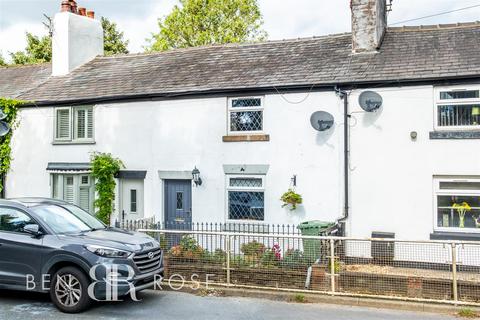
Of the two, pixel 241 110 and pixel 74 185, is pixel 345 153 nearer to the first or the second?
pixel 241 110

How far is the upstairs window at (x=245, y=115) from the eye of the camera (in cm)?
1303

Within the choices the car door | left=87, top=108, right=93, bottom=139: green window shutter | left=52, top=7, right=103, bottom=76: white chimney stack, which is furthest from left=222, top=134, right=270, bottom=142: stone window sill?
left=52, top=7, right=103, bottom=76: white chimney stack

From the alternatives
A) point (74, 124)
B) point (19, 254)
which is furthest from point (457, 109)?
point (74, 124)

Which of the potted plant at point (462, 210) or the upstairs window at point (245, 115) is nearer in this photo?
the potted plant at point (462, 210)

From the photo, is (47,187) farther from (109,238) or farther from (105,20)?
(105,20)

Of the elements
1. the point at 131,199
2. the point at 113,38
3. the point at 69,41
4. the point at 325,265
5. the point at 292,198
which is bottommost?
the point at 325,265

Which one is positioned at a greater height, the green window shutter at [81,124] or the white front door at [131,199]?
the green window shutter at [81,124]

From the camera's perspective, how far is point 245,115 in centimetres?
1320

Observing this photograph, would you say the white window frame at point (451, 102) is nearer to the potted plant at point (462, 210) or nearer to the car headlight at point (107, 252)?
the potted plant at point (462, 210)

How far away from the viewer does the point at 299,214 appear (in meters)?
12.3

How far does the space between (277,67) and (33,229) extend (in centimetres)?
840

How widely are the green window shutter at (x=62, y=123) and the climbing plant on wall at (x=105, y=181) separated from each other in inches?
70.3

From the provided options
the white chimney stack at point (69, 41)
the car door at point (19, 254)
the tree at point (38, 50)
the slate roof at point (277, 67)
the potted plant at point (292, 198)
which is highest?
the tree at point (38, 50)

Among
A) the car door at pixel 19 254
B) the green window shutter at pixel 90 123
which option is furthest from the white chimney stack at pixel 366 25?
the car door at pixel 19 254
